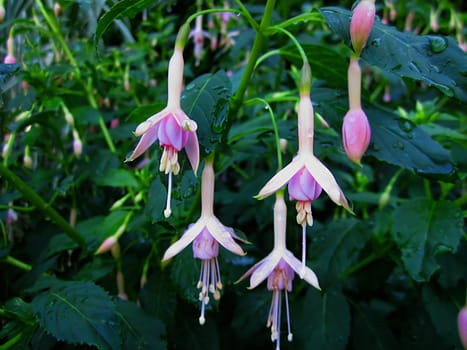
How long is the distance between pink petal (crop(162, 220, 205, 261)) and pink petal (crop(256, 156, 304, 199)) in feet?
0.36

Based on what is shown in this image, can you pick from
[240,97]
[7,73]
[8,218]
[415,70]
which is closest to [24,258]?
[8,218]

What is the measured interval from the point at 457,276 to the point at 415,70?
0.55 meters

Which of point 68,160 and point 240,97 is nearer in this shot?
point 240,97

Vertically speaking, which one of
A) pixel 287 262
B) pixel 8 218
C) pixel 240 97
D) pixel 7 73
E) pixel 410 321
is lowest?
pixel 410 321

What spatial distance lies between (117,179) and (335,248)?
49 centimetres

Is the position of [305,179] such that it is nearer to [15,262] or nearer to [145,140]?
[145,140]

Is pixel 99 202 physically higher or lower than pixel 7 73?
lower

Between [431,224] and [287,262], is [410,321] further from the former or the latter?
[287,262]

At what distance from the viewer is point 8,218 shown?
117 centimetres

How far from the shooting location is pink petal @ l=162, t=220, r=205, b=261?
0.65 m

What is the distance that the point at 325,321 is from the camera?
3.25 ft

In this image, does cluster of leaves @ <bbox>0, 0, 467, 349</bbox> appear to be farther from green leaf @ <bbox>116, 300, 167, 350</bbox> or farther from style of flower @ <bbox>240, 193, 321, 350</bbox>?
style of flower @ <bbox>240, 193, 321, 350</bbox>

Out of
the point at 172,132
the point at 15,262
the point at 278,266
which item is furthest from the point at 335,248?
the point at 15,262

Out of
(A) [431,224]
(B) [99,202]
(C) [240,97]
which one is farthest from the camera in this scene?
(B) [99,202]
